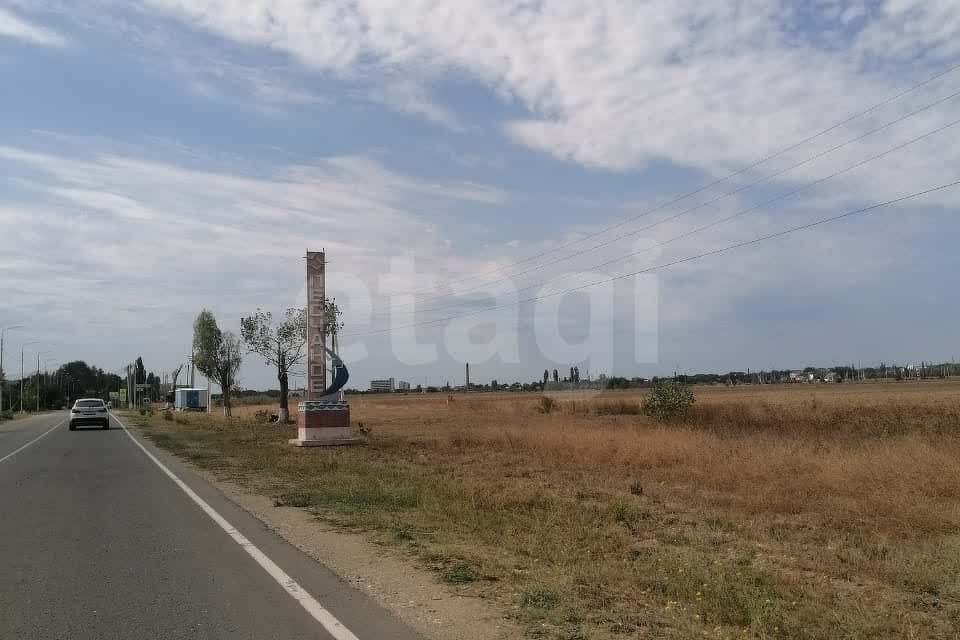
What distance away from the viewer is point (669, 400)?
33.0 meters

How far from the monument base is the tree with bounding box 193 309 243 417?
41.8 meters

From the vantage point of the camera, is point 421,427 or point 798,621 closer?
point 798,621

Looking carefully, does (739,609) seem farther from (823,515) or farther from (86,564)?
(86,564)

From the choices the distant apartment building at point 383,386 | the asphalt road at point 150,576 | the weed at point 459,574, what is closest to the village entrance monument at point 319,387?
the asphalt road at point 150,576

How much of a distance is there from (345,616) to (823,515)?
877cm

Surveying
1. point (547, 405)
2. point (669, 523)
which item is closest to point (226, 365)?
point (547, 405)

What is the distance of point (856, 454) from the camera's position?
17.2m

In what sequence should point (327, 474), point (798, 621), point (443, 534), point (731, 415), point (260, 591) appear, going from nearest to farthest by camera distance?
point (798, 621)
point (260, 591)
point (443, 534)
point (327, 474)
point (731, 415)

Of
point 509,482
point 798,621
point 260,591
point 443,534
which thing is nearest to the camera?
point 798,621

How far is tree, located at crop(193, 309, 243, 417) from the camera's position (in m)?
70.0

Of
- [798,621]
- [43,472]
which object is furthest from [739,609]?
[43,472]

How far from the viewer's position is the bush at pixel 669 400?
3297 cm

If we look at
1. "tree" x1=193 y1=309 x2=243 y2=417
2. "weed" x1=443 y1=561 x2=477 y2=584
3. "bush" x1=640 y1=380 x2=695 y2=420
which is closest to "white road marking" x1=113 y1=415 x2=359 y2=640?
→ "weed" x1=443 y1=561 x2=477 y2=584

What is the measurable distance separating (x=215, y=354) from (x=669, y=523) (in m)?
67.2
